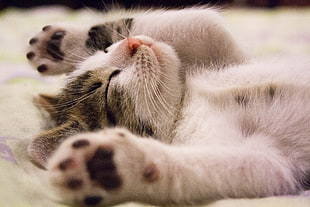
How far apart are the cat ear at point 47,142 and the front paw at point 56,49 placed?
0.30 meters

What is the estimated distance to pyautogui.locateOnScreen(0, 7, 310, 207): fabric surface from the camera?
59 centimetres

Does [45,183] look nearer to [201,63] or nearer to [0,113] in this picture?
[0,113]

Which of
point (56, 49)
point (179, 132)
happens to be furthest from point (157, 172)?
point (56, 49)

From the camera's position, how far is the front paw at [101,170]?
543 mm

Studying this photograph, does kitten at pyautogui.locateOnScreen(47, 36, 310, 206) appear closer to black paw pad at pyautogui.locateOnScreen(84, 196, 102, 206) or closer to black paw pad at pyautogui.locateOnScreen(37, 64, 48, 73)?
black paw pad at pyautogui.locateOnScreen(84, 196, 102, 206)

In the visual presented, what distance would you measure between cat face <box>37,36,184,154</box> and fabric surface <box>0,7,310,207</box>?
0.09 m

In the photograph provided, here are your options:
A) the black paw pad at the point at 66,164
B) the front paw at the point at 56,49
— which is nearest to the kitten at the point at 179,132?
the black paw pad at the point at 66,164

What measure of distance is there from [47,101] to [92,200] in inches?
20.6

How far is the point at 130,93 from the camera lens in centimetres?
82

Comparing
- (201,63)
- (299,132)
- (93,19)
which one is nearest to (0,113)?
(93,19)

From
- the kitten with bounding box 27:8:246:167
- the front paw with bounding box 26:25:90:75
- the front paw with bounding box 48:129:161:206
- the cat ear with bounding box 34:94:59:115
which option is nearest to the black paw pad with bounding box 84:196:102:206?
the front paw with bounding box 48:129:161:206

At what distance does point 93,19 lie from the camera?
3.81 ft

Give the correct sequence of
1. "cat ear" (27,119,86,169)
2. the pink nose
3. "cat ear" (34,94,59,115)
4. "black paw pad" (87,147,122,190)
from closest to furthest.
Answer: "black paw pad" (87,147,122,190)
"cat ear" (27,119,86,169)
the pink nose
"cat ear" (34,94,59,115)

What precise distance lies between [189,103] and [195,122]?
0.07 meters
